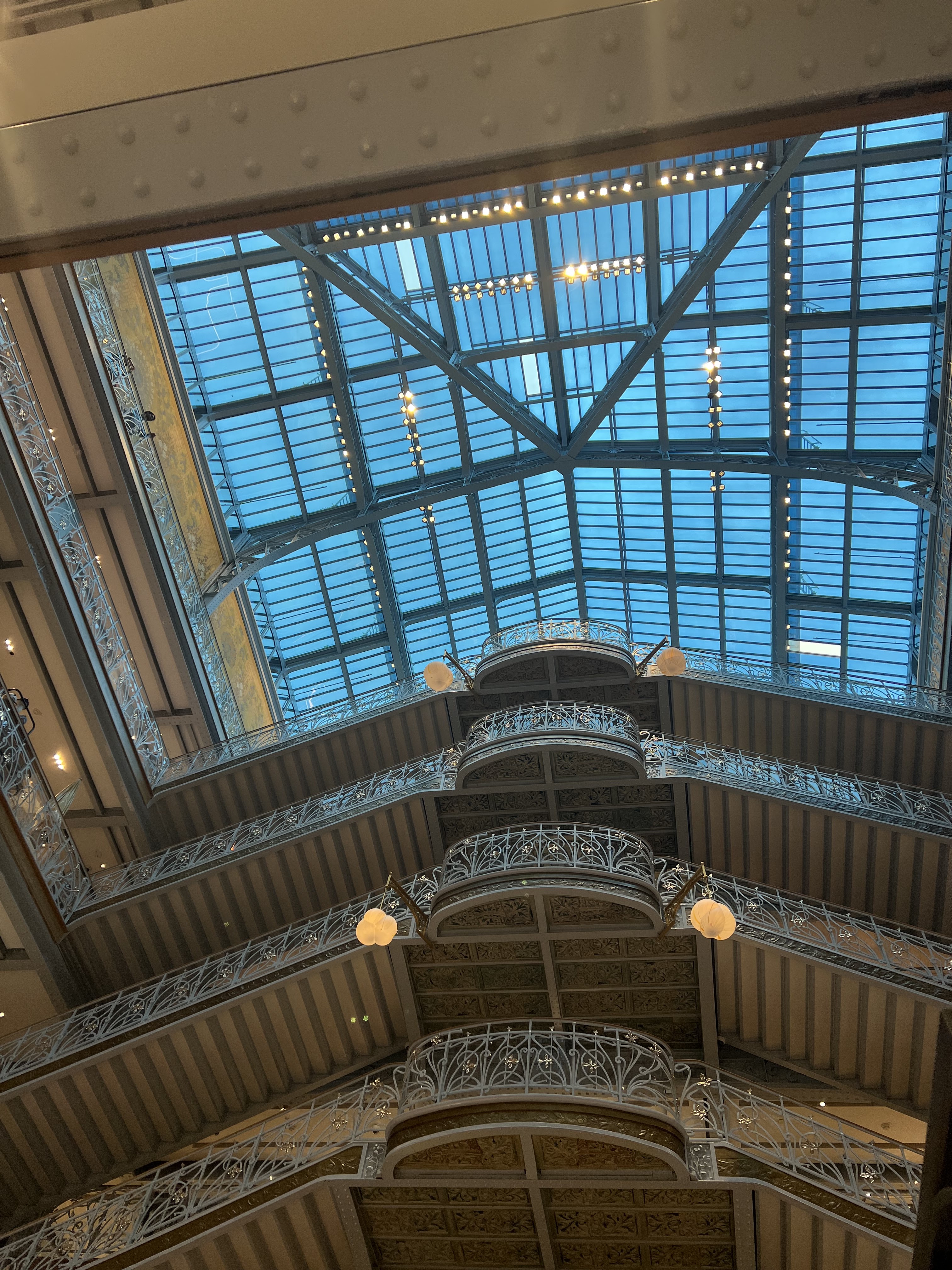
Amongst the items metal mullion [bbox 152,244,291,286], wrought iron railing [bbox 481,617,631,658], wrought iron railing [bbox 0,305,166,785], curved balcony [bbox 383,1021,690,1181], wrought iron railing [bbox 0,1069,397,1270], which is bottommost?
wrought iron railing [bbox 0,1069,397,1270]

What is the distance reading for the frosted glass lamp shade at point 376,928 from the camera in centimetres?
975

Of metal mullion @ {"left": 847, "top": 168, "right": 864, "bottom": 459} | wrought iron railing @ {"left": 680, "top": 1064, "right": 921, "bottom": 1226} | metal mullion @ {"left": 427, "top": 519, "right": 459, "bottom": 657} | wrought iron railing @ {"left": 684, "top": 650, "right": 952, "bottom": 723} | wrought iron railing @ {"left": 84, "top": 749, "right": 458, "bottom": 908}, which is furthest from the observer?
metal mullion @ {"left": 427, "top": 519, "right": 459, "bottom": 657}

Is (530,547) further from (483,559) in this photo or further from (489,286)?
(489,286)

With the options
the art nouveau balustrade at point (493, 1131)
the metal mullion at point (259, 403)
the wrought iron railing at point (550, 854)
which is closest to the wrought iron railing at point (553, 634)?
the wrought iron railing at point (550, 854)

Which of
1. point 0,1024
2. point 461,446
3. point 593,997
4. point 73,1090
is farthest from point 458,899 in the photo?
point 461,446

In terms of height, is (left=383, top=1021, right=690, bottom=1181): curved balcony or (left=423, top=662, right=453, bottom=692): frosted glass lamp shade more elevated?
(left=423, top=662, right=453, bottom=692): frosted glass lamp shade

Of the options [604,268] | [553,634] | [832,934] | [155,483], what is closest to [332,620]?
[155,483]

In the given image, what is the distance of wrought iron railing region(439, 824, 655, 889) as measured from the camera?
36.0 ft

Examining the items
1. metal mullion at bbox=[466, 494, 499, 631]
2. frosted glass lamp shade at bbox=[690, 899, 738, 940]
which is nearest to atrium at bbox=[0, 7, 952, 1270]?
frosted glass lamp shade at bbox=[690, 899, 738, 940]

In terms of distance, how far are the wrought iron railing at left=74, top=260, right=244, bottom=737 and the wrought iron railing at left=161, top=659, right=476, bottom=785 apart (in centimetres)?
127

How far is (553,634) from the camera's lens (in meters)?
16.5

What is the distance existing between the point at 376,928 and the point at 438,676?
17.7ft

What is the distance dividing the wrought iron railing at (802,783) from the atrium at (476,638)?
3.9 inches

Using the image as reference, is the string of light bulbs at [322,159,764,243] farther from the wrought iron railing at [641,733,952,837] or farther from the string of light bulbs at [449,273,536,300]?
the wrought iron railing at [641,733,952,837]
